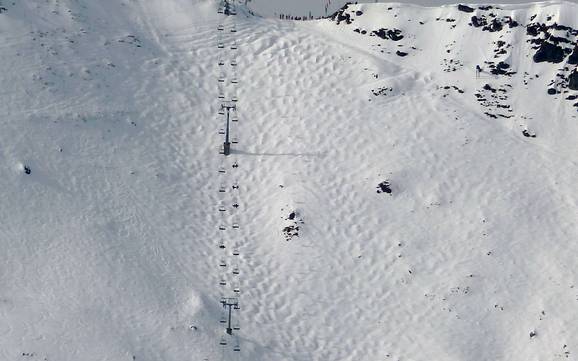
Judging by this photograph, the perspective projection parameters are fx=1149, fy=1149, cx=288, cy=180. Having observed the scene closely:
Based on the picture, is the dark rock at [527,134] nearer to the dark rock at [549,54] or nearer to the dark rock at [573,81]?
the dark rock at [573,81]

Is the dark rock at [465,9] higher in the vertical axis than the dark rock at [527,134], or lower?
higher

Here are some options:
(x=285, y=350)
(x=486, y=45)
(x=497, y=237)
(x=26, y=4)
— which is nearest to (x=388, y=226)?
(x=497, y=237)

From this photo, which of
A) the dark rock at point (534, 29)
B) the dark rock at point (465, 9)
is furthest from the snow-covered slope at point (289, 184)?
the dark rock at point (465, 9)

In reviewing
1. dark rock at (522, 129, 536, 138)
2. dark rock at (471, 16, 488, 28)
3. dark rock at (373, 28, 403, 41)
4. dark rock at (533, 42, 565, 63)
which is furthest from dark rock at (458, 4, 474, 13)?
dark rock at (522, 129, 536, 138)

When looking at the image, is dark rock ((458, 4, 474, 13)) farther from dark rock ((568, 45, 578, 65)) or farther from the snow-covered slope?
dark rock ((568, 45, 578, 65))

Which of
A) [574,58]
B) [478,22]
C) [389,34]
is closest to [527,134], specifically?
[574,58]

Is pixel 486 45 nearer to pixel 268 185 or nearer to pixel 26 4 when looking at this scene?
pixel 268 185

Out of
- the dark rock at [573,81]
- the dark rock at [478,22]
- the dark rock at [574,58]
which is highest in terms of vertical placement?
the dark rock at [478,22]
